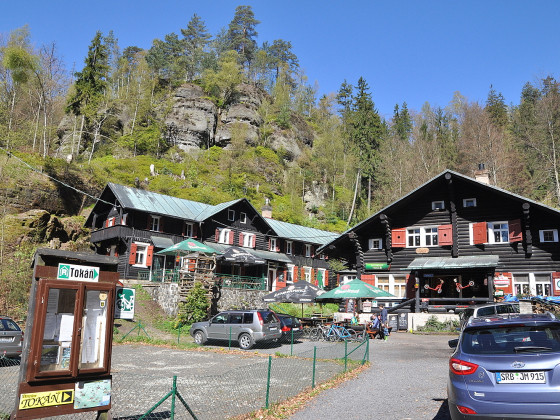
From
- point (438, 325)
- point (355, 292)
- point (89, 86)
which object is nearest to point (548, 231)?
point (438, 325)

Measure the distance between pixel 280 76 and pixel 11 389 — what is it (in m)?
99.7

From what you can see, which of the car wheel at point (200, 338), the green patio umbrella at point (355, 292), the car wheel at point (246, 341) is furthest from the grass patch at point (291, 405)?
the car wheel at point (200, 338)

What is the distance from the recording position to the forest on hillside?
147ft

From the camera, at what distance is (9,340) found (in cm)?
1410

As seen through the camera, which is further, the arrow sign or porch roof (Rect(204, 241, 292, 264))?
porch roof (Rect(204, 241, 292, 264))

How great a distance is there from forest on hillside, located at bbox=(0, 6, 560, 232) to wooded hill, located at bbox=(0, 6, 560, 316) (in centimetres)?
22

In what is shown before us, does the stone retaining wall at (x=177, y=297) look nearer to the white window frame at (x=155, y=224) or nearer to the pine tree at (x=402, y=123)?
the white window frame at (x=155, y=224)

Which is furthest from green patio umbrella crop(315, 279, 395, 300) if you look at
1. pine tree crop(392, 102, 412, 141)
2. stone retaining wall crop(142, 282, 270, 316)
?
pine tree crop(392, 102, 412, 141)

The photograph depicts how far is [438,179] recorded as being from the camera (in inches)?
1107

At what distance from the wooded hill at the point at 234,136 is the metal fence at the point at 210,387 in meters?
27.2

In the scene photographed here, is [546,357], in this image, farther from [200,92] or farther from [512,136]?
[200,92]

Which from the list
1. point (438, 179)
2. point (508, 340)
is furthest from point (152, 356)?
point (438, 179)

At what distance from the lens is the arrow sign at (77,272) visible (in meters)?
6.16

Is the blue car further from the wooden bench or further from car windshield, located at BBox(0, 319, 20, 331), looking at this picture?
the wooden bench
